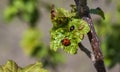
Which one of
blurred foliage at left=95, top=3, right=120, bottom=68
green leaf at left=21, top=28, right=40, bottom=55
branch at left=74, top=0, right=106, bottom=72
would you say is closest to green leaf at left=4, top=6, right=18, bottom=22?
green leaf at left=21, top=28, right=40, bottom=55

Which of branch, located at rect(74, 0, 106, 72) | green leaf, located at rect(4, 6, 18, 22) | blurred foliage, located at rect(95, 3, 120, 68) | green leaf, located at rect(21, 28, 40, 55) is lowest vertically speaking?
branch, located at rect(74, 0, 106, 72)

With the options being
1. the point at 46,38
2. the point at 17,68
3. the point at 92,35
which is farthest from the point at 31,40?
the point at 92,35

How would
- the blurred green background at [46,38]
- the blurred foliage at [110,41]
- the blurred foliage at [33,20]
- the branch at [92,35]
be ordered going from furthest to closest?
the blurred foliage at [33,20] → the blurred green background at [46,38] → the blurred foliage at [110,41] → the branch at [92,35]

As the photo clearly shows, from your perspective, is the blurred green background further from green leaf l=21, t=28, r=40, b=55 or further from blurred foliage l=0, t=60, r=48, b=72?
blurred foliage l=0, t=60, r=48, b=72

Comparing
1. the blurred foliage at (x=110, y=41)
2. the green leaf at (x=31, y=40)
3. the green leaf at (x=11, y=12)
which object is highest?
the green leaf at (x=11, y=12)

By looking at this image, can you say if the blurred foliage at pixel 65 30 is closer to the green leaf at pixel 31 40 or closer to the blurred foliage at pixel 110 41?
the blurred foliage at pixel 110 41

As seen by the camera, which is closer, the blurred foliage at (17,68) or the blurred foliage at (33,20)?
the blurred foliage at (17,68)

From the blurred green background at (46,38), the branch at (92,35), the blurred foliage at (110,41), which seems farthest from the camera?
the blurred green background at (46,38)

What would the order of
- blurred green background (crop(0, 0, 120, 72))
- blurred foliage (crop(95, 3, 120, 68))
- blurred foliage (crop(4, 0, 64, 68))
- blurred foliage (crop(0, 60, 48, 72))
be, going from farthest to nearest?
blurred foliage (crop(4, 0, 64, 68))
blurred green background (crop(0, 0, 120, 72))
blurred foliage (crop(95, 3, 120, 68))
blurred foliage (crop(0, 60, 48, 72))

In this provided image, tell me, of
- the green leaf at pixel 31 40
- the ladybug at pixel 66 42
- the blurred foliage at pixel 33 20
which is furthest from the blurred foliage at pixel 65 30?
the green leaf at pixel 31 40

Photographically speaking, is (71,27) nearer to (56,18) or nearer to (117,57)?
(56,18)
